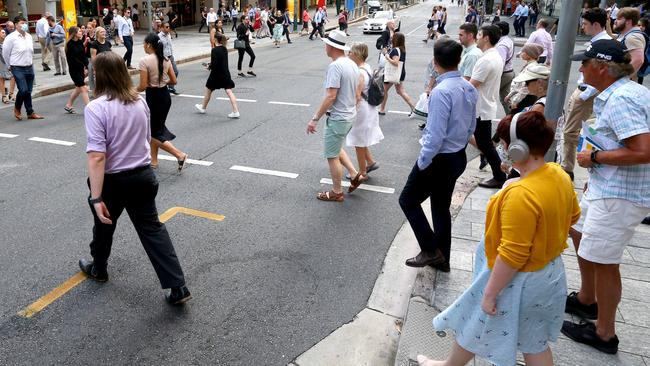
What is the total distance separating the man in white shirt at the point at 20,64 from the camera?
9.76 meters

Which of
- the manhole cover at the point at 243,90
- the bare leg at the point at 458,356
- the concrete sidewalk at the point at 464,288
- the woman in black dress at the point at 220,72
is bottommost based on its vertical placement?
the concrete sidewalk at the point at 464,288

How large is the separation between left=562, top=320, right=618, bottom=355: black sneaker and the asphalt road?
4.84ft

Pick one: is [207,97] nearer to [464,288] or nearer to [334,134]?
[334,134]

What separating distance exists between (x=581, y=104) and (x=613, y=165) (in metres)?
3.42

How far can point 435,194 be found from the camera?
4.20m

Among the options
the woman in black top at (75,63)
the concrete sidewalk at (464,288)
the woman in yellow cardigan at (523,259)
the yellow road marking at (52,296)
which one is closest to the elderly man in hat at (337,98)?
the concrete sidewalk at (464,288)

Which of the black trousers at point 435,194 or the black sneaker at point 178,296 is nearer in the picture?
the black sneaker at point 178,296

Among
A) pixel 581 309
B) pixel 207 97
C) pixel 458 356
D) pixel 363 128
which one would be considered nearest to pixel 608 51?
pixel 581 309

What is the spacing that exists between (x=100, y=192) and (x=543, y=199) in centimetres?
281

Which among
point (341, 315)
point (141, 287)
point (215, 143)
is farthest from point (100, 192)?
point (215, 143)

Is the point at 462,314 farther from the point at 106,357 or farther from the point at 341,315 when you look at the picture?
the point at 106,357

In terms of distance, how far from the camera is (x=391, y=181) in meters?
6.74

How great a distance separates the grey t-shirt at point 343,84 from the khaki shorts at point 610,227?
306 cm

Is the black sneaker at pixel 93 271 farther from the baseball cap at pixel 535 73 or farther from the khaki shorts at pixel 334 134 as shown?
the baseball cap at pixel 535 73
